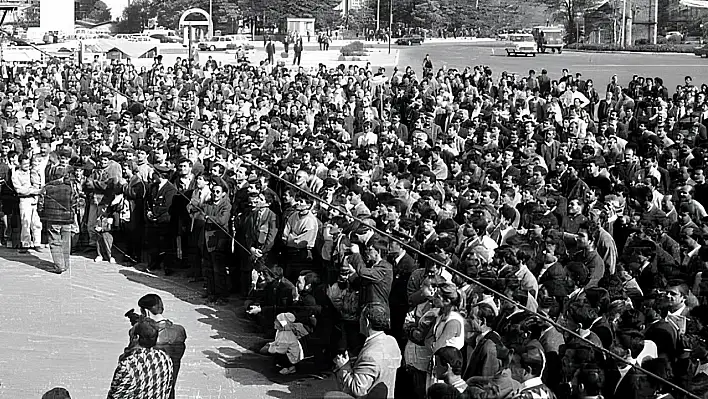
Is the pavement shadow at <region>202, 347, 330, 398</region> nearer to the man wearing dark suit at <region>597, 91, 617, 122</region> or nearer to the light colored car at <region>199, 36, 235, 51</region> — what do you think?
the man wearing dark suit at <region>597, 91, 617, 122</region>

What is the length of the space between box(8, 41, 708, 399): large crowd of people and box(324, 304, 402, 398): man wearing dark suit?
0.05 ft

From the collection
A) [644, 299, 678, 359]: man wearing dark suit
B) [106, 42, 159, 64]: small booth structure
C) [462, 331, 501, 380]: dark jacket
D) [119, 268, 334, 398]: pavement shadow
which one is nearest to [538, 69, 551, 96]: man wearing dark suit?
[119, 268, 334, 398]: pavement shadow

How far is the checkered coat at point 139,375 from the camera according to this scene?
620 centimetres

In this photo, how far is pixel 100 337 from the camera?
9.83m

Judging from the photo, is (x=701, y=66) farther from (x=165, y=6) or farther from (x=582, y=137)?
(x=165, y=6)

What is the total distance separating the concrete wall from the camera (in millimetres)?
81500

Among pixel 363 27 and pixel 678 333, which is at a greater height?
pixel 363 27

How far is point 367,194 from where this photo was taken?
444 inches

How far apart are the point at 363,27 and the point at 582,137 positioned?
10890cm

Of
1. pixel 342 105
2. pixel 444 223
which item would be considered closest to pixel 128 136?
pixel 342 105

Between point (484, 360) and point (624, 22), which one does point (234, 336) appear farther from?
point (624, 22)

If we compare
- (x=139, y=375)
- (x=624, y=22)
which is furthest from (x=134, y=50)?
(x=624, y=22)

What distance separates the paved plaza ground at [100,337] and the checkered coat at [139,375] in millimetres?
1962

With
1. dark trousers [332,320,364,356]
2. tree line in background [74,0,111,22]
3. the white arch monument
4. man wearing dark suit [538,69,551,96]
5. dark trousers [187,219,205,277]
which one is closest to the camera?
dark trousers [332,320,364,356]
